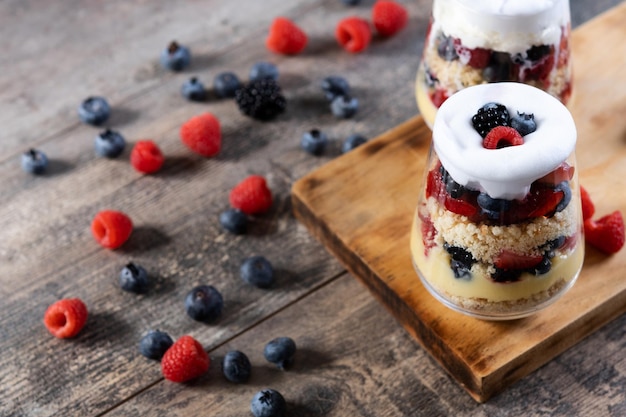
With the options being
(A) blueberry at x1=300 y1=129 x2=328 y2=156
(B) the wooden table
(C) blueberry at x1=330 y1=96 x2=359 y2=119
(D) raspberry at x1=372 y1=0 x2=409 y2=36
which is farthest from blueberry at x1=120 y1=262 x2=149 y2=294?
(D) raspberry at x1=372 y1=0 x2=409 y2=36

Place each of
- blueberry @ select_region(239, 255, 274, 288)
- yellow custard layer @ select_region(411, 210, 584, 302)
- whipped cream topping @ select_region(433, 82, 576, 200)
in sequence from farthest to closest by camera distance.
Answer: blueberry @ select_region(239, 255, 274, 288), yellow custard layer @ select_region(411, 210, 584, 302), whipped cream topping @ select_region(433, 82, 576, 200)

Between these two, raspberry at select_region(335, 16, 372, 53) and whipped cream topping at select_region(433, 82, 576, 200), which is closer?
whipped cream topping at select_region(433, 82, 576, 200)

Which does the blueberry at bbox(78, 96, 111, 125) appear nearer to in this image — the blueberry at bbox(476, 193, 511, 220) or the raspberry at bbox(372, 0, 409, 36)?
the raspberry at bbox(372, 0, 409, 36)

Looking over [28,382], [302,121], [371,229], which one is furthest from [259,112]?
[28,382]

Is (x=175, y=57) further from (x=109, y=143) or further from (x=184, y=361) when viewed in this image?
(x=184, y=361)

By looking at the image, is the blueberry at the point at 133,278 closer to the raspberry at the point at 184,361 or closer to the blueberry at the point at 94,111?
the raspberry at the point at 184,361

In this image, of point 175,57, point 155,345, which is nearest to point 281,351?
point 155,345
